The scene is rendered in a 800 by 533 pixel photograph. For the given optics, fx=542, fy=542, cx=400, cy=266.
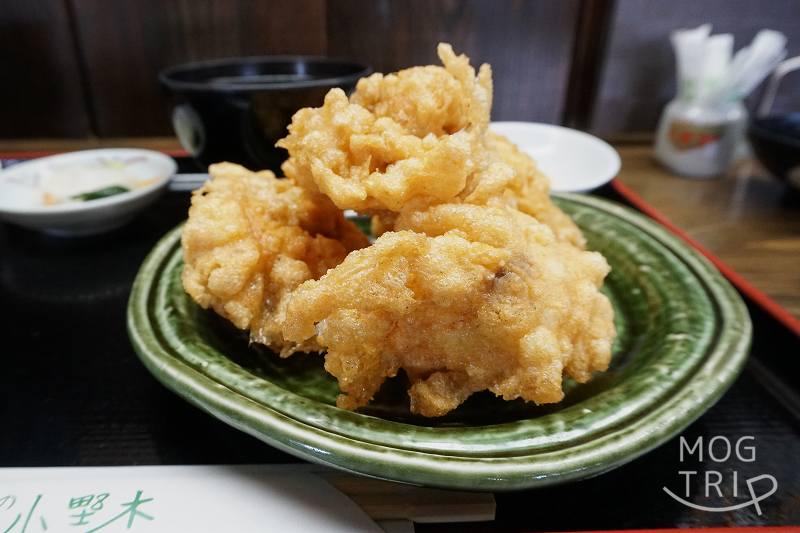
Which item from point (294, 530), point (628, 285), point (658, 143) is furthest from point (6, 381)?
point (658, 143)

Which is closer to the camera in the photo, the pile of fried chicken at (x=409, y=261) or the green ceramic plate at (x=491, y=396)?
the green ceramic plate at (x=491, y=396)

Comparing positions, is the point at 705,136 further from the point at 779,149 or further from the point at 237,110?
the point at 237,110

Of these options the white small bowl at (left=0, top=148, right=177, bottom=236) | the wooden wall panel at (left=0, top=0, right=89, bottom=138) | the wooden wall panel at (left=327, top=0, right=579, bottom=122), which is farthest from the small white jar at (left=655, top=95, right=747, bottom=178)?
the wooden wall panel at (left=0, top=0, right=89, bottom=138)

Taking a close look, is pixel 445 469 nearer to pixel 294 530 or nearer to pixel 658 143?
pixel 294 530

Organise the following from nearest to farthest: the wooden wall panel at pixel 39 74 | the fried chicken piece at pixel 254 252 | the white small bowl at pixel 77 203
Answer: the fried chicken piece at pixel 254 252, the white small bowl at pixel 77 203, the wooden wall panel at pixel 39 74

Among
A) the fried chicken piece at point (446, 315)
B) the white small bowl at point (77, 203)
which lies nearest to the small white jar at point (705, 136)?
the fried chicken piece at point (446, 315)

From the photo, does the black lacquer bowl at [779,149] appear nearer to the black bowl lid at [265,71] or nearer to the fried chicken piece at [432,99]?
the black bowl lid at [265,71]
